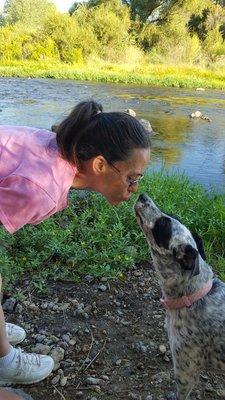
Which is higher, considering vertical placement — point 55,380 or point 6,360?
point 6,360

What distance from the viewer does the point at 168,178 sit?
538 cm

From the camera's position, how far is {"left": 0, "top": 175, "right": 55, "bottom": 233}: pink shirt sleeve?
1898 millimetres

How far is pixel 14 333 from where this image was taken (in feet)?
9.01

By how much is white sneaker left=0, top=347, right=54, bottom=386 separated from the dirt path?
0.06 metres

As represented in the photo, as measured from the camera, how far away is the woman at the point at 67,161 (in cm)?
193

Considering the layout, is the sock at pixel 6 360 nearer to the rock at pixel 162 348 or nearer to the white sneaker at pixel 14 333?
the white sneaker at pixel 14 333

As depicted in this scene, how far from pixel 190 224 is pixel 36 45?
2315cm

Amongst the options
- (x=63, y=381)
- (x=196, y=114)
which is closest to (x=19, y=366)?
(x=63, y=381)

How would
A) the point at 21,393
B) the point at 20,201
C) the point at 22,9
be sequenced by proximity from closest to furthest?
the point at 20,201
the point at 21,393
the point at 22,9

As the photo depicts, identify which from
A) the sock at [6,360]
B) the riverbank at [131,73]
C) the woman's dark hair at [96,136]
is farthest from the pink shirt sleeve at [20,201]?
the riverbank at [131,73]

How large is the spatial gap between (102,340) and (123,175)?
1246mm

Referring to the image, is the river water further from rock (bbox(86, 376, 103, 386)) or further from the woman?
rock (bbox(86, 376, 103, 386))

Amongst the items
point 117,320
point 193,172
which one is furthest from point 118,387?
point 193,172

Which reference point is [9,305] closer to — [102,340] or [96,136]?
[102,340]
